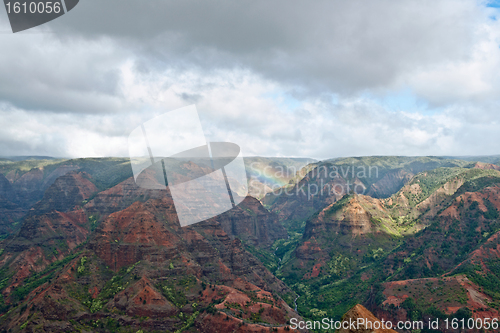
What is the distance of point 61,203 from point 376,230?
182 metres

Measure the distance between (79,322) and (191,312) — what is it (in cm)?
2634

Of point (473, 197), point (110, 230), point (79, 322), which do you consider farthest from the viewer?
point (473, 197)

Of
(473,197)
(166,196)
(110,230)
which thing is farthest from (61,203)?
(473,197)

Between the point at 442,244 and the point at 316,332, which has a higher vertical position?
the point at 442,244

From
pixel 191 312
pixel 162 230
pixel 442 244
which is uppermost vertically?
pixel 162 230

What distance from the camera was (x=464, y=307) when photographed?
81.6 meters

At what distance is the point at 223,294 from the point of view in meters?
90.1

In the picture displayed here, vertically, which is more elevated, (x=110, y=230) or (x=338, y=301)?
(x=110, y=230)

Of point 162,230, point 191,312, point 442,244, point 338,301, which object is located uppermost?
point 162,230

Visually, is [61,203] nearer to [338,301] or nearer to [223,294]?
[223,294]

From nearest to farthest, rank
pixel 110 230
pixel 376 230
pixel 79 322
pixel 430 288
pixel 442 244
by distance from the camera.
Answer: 1. pixel 79 322
2. pixel 430 288
3. pixel 110 230
4. pixel 442 244
5. pixel 376 230

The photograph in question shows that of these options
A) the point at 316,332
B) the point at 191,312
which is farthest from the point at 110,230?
the point at 316,332

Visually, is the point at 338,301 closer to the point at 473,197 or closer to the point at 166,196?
the point at 473,197

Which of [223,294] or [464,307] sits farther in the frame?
[223,294]
